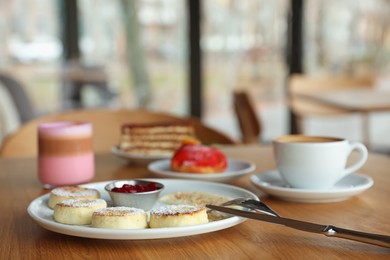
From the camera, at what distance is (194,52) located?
5844mm

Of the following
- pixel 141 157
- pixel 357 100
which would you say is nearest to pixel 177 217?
pixel 141 157

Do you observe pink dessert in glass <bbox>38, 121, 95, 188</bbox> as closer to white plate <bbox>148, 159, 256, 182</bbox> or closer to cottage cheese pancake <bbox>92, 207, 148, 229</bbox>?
white plate <bbox>148, 159, 256, 182</bbox>

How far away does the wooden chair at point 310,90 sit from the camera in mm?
4521

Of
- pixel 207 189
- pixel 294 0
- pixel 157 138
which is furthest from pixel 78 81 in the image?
pixel 207 189

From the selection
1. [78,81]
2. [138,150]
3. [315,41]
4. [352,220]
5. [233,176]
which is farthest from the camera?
[315,41]

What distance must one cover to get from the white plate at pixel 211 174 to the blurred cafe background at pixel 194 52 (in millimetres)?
4219

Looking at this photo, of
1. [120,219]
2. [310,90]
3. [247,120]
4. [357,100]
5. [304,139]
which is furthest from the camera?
[310,90]

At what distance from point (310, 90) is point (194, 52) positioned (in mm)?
1546

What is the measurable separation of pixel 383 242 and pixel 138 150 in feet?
2.57

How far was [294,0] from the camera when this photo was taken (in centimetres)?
595

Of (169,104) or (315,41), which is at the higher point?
(315,41)

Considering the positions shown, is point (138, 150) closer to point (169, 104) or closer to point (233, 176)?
point (233, 176)

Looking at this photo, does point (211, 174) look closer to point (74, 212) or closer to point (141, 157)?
point (141, 157)

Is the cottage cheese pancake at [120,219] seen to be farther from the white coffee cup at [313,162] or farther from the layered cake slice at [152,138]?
the layered cake slice at [152,138]
